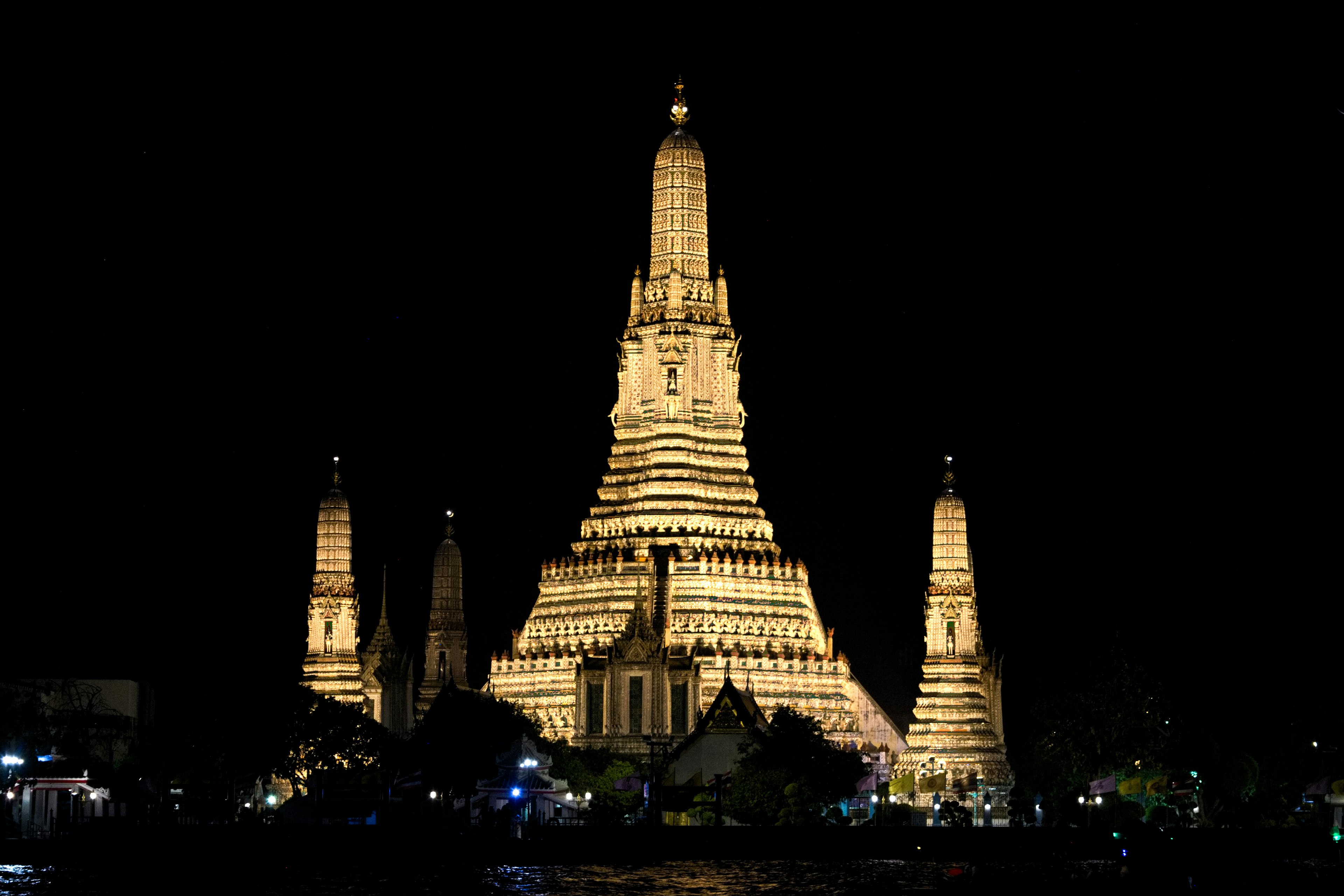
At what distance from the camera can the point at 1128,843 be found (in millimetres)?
94500

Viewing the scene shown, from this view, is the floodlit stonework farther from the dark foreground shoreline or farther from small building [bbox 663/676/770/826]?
the dark foreground shoreline

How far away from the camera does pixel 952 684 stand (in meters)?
142

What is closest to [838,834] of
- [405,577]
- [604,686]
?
[604,686]

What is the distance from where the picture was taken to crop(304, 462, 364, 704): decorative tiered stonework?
149125 millimetres

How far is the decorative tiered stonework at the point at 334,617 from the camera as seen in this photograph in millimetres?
149125

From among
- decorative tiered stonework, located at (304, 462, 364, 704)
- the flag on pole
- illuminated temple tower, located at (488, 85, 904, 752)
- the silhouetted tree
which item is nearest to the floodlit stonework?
decorative tiered stonework, located at (304, 462, 364, 704)

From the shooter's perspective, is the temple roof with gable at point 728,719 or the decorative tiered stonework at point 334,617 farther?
the decorative tiered stonework at point 334,617

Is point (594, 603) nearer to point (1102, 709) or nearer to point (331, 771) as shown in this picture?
point (331, 771)

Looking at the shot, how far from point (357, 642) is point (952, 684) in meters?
29.2

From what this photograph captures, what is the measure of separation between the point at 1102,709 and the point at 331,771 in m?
31.4

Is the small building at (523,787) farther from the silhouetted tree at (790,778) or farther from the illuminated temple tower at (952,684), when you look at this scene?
the illuminated temple tower at (952,684)

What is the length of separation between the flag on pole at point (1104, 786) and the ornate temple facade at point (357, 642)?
37150 millimetres

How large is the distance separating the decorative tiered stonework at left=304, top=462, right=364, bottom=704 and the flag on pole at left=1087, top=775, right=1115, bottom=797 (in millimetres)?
40560

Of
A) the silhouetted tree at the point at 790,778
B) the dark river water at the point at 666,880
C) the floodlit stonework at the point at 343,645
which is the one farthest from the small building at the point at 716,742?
the floodlit stonework at the point at 343,645
